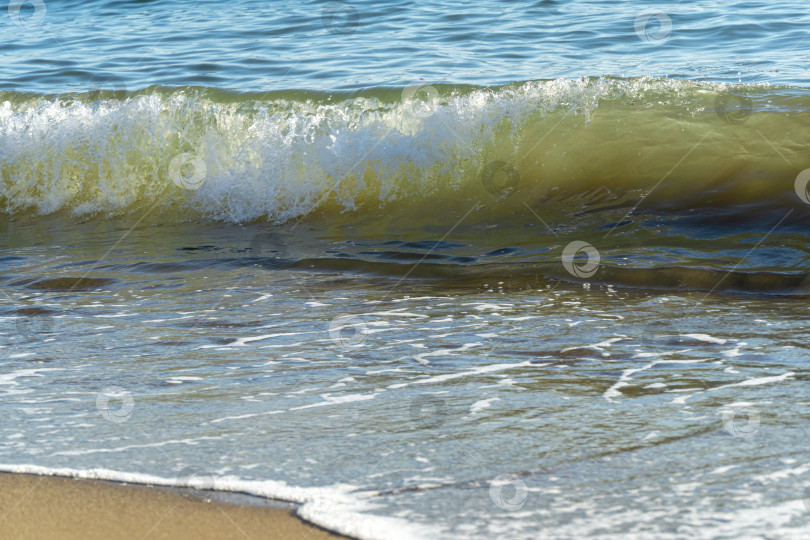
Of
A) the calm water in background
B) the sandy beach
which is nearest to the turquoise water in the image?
the calm water in background

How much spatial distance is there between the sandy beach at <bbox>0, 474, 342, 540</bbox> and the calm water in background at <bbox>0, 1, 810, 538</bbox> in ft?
0.25

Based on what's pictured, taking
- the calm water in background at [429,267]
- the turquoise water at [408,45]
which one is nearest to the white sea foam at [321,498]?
the calm water in background at [429,267]

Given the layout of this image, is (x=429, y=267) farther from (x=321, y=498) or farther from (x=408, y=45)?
(x=408, y=45)

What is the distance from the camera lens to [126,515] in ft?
7.53

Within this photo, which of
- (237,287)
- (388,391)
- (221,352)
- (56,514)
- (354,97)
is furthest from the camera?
(354,97)

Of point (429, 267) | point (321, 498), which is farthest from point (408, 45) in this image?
point (321, 498)

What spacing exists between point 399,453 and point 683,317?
7.04 ft

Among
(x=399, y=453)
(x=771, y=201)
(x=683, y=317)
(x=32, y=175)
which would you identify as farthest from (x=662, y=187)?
(x=32, y=175)

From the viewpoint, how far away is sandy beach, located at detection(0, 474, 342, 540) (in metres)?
2.20

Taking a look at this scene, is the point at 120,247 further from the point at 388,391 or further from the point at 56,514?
the point at 56,514

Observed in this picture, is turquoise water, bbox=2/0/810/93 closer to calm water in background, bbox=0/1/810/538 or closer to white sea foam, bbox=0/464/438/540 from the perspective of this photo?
calm water in background, bbox=0/1/810/538

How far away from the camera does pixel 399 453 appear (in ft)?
8.61

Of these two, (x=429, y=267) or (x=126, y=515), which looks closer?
(x=126, y=515)

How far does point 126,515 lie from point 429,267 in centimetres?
358
